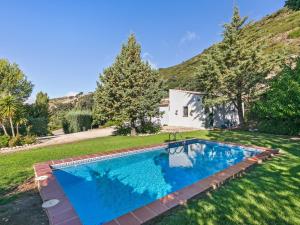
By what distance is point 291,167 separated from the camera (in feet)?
23.4

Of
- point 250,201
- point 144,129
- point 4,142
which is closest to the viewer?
point 250,201

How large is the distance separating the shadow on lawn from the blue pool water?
198 cm

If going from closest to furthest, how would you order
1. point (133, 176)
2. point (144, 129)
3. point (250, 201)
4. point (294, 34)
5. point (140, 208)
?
1. point (140, 208)
2. point (250, 201)
3. point (133, 176)
4. point (144, 129)
5. point (294, 34)

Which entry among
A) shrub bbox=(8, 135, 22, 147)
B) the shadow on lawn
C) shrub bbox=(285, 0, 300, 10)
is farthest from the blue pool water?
shrub bbox=(8, 135, 22, 147)

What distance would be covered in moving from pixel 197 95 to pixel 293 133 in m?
10.6

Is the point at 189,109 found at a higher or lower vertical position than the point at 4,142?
higher

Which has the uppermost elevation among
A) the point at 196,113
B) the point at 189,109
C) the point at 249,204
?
the point at 189,109

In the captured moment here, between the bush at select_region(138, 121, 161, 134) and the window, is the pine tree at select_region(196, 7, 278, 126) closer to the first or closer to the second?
the window

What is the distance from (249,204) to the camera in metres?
4.49

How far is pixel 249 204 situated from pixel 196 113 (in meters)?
19.4

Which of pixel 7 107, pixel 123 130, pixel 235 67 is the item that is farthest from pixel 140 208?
pixel 7 107

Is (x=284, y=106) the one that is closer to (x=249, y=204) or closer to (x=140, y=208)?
(x=249, y=204)

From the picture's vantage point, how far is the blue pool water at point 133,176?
5.99 m

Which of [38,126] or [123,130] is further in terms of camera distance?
[38,126]
